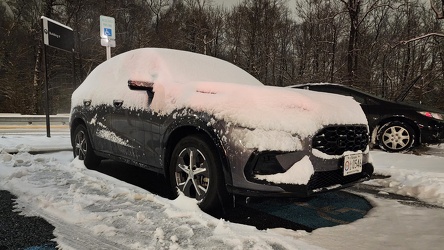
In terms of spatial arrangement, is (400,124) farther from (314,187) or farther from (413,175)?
(314,187)

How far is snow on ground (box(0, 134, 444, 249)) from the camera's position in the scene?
7.48 feet

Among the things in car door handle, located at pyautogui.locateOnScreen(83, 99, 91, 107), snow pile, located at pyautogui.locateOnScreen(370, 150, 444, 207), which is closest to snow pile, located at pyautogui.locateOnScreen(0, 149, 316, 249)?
car door handle, located at pyautogui.locateOnScreen(83, 99, 91, 107)

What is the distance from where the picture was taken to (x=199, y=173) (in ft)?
9.61

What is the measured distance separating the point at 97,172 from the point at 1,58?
23.5 meters

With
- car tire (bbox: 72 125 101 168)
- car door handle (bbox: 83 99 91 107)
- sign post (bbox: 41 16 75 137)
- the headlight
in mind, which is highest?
sign post (bbox: 41 16 75 137)

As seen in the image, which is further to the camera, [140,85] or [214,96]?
[140,85]

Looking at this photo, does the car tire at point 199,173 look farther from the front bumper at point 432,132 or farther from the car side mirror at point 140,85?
the front bumper at point 432,132

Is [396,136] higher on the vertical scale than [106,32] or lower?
lower

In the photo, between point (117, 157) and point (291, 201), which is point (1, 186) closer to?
point (117, 157)

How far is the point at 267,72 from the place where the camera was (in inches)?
1162

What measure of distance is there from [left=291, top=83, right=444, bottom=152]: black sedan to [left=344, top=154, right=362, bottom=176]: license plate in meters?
4.03

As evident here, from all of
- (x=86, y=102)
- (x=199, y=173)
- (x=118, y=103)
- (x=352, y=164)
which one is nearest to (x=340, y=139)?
(x=352, y=164)

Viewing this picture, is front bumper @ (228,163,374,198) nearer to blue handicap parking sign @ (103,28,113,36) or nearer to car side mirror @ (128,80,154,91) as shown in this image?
car side mirror @ (128,80,154,91)

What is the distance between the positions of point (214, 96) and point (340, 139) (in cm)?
116
